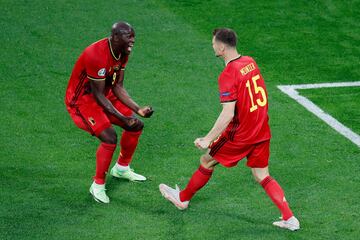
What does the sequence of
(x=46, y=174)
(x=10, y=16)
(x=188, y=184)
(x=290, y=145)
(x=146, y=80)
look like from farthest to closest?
(x=10, y=16)
(x=146, y=80)
(x=290, y=145)
(x=46, y=174)
(x=188, y=184)

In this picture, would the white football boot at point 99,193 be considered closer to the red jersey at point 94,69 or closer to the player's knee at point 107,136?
the player's knee at point 107,136

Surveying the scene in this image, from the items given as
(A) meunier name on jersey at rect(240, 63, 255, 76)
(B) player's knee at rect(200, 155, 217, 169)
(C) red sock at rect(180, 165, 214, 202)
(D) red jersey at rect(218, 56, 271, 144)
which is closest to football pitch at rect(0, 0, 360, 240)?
(C) red sock at rect(180, 165, 214, 202)

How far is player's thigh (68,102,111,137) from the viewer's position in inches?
379

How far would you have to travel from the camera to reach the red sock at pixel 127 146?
1007cm

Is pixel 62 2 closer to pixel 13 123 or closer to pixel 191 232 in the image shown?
pixel 13 123

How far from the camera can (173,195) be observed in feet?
31.3

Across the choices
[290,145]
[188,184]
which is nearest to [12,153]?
[188,184]

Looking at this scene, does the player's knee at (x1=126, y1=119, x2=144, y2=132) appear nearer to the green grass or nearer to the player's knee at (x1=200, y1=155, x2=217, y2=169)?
the player's knee at (x1=200, y1=155, x2=217, y2=169)

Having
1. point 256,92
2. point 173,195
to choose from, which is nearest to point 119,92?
point 173,195

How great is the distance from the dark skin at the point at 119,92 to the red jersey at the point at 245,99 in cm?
97

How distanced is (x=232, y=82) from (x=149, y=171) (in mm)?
2238

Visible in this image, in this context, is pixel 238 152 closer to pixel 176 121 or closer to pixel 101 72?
pixel 101 72

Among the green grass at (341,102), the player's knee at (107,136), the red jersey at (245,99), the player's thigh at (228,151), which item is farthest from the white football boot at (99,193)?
the green grass at (341,102)

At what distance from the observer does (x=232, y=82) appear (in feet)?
28.3
